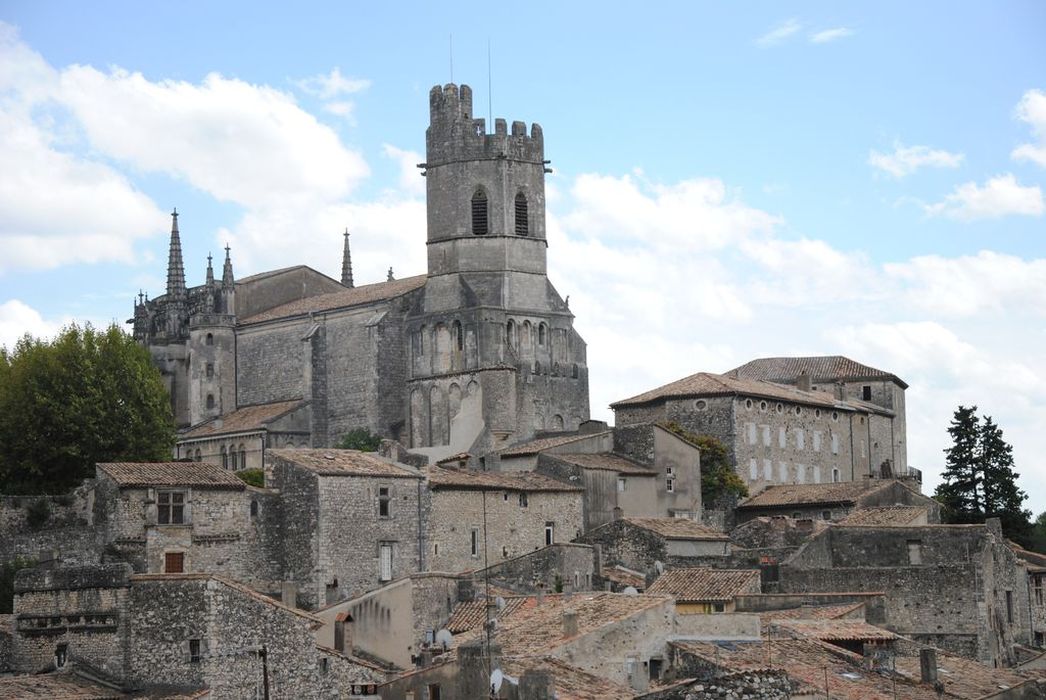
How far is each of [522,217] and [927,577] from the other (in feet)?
124

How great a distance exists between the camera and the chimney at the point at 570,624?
49.9 m

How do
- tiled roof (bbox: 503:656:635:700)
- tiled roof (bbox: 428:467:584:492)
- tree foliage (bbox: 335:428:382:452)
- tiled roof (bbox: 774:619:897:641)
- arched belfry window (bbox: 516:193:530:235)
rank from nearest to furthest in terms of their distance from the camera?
tiled roof (bbox: 503:656:635:700) < tiled roof (bbox: 774:619:897:641) < tiled roof (bbox: 428:467:584:492) < tree foliage (bbox: 335:428:382:452) < arched belfry window (bbox: 516:193:530:235)

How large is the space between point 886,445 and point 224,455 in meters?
29.5

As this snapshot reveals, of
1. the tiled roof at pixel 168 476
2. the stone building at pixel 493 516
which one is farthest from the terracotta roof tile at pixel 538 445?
the tiled roof at pixel 168 476

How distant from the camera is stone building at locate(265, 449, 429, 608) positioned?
63.0 meters

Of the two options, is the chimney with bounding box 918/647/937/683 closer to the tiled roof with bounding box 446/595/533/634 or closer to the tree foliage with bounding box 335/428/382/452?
the tiled roof with bounding box 446/595/533/634

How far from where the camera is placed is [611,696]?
44625 mm

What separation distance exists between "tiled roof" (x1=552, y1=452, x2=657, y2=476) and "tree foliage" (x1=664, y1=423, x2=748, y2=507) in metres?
4.90

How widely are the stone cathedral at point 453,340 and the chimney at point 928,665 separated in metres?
43.6

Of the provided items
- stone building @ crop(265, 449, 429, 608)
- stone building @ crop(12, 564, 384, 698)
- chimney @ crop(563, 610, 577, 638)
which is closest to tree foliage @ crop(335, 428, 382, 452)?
stone building @ crop(265, 449, 429, 608)

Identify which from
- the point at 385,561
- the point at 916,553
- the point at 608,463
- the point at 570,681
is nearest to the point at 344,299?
the point at 608,463

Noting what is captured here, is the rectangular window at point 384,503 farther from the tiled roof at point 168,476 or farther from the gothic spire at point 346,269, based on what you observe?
the gothic spire at point 346,269

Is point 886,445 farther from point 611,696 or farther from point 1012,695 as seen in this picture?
point 611,696

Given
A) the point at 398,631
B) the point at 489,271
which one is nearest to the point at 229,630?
the point at 398,631
